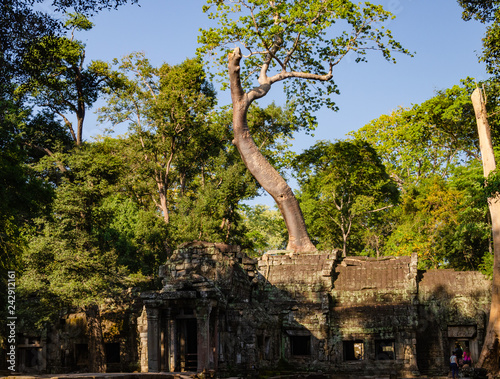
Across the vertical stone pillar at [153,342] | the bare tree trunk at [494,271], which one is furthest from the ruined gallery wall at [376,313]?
the vertical stone pillar at [153,342]

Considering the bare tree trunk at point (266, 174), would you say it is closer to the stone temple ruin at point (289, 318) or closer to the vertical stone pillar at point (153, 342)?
the stone temple ruin at point (289, 318)

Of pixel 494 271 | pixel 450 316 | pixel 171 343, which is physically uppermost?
pixel 494 271

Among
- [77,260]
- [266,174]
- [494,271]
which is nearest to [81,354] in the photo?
[77,260]

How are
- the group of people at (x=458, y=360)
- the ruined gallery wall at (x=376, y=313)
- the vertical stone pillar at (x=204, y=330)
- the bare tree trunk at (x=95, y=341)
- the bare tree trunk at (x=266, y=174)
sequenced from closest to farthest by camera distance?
the vertical stone pillar at (x=204, y=330) → the group of people at (x=458, y=360) → the ruined gallery wall at (x=376, y=313) → the bare tree trunk at (x=95, y=341) → the bare tree trunk at (x=266, y=174)

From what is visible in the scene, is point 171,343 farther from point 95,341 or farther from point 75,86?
point 75,86

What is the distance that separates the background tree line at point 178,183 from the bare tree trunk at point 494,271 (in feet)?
5.41

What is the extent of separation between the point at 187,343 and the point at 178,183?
22792 millimetres

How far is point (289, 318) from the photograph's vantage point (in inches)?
895

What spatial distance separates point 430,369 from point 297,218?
8.90 meters

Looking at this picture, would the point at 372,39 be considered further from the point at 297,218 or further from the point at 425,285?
the point at 425,285

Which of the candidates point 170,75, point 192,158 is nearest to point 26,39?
point 170,75

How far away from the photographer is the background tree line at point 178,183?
23.6 metres

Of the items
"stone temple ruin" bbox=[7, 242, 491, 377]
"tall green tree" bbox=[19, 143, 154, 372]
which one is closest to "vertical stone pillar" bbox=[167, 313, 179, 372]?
"stone temple ruin" bbox=[7, 242, 491, 377]

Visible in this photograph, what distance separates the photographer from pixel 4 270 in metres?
21.5
